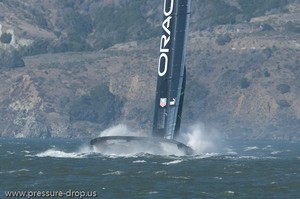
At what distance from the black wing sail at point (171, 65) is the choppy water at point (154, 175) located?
2.60 m

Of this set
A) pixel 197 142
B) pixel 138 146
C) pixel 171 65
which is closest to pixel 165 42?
pixel 171 65

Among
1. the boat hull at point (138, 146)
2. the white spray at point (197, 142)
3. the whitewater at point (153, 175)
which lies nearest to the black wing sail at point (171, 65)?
the boat hull at point (138, 146)

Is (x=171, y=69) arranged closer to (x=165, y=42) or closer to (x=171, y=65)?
(x=171, y=65)

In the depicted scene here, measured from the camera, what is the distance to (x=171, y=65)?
341 ft

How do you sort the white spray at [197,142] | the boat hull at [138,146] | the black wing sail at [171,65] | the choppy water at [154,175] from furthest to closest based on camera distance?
the white spray at [197,142]
the boat hull at [138,146]
the black wing sail at [171,65]
the choppy water at [154,175]

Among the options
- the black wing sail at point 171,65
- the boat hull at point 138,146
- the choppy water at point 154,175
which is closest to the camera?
the choppy water at point 154,175

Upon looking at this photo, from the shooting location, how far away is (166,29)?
103812 mm

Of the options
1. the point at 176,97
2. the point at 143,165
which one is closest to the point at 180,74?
the point at 176,97

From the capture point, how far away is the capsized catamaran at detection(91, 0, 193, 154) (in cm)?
10375

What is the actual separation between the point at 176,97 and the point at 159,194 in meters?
28.5

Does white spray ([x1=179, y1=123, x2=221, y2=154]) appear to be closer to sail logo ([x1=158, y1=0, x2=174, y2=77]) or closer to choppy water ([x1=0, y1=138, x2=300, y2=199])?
choppy water ([x1=0, y1=138, x2=300, y2=199])

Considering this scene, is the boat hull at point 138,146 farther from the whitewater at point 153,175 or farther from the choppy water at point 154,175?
the choppy water at point 154,175

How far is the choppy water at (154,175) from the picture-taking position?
7788 cm

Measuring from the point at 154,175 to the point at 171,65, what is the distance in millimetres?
17877
